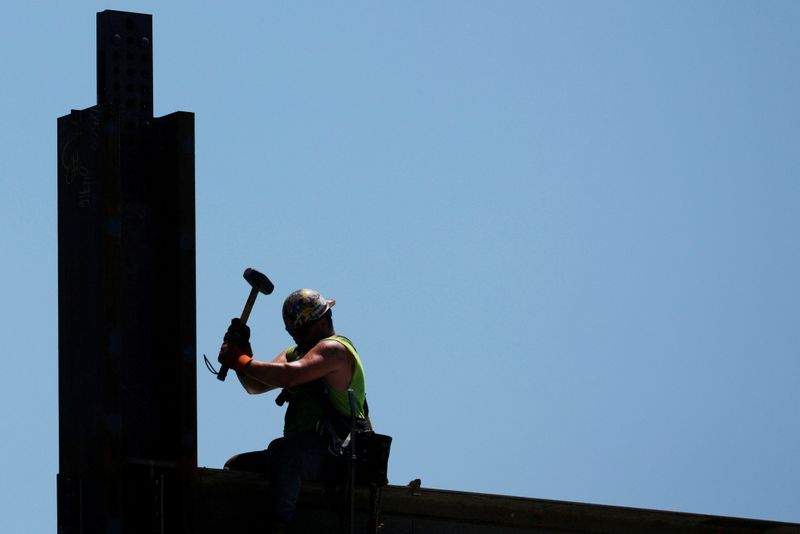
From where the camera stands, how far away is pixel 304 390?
12609 millimetres

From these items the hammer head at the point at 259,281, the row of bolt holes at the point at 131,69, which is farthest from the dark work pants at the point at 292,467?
the row of bolt holes at the point at 131,69

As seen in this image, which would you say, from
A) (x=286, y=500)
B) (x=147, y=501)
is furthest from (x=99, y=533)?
(x=286, y=500)

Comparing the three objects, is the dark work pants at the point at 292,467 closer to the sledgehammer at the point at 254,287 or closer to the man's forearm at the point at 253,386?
the man's forearm at the point at 253,386

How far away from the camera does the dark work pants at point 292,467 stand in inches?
484

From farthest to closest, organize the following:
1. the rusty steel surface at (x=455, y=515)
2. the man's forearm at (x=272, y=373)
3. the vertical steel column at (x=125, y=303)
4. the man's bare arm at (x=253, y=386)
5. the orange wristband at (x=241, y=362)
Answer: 1. the man's bare arm at (x=253, y=386)
2. the rusty steel surface at (x=455, y=515)
3. the orange wristband at (x=241, y=362)
4. the man's forearm at (x=272, y=373)
5. the vertical steel column at (x=125, y=303)

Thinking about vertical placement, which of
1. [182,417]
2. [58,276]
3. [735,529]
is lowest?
[735,529]

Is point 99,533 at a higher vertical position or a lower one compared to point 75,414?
lower

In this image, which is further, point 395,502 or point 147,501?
point 395,502

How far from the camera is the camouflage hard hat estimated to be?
498 inches

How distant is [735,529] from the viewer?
1276 centimetres

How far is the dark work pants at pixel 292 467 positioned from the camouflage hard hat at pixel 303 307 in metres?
0.84

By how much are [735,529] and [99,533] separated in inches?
183

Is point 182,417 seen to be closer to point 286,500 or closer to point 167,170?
point 286,500

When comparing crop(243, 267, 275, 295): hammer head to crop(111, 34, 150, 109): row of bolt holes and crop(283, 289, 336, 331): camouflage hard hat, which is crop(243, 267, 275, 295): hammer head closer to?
crop(283, 289, 336, 331): camouflage hard hat
